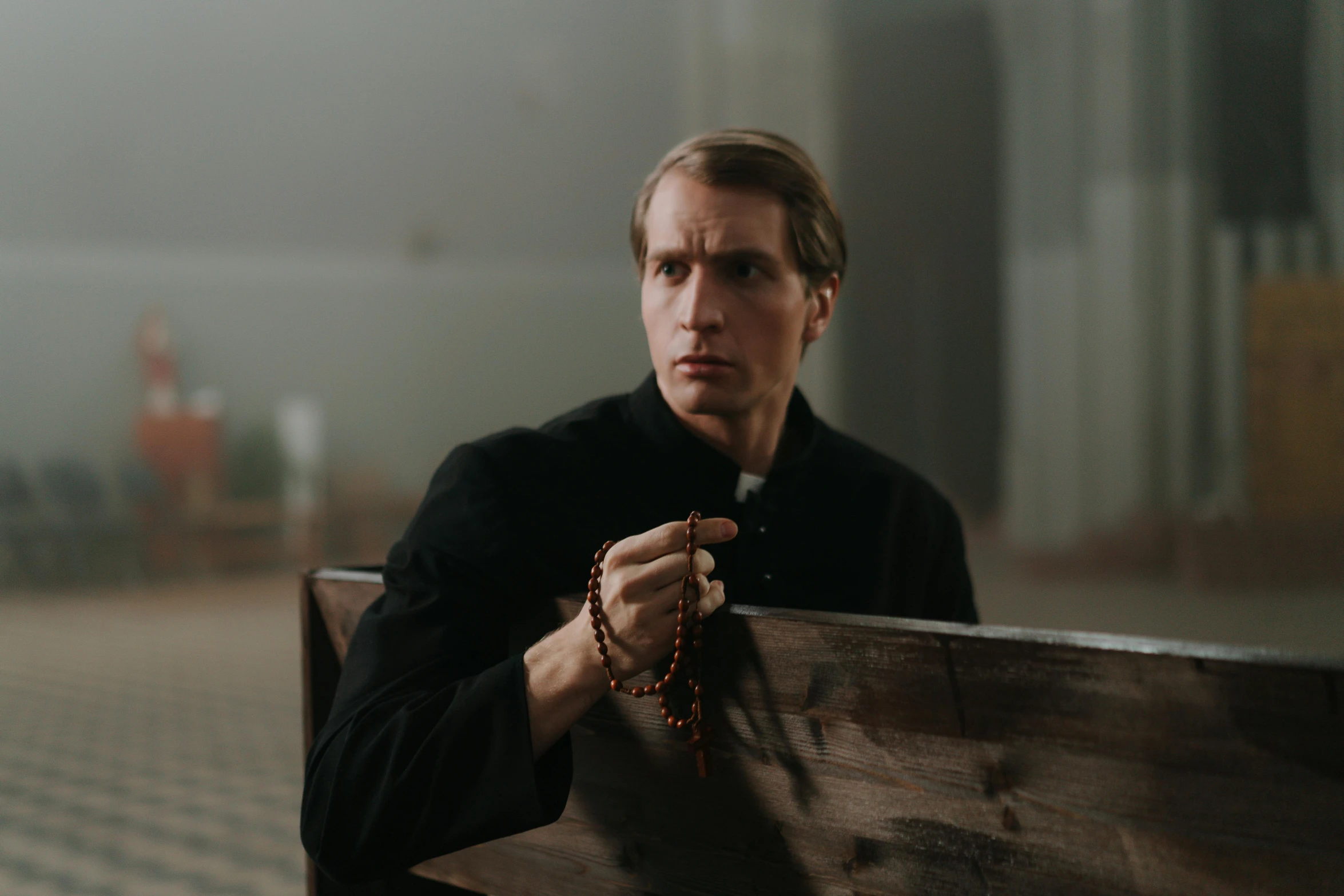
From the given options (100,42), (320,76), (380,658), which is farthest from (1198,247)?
(100,42)

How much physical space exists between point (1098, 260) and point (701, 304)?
761cm

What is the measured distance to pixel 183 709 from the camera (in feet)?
17.7

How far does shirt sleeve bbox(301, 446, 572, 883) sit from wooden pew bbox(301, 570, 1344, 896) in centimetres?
9

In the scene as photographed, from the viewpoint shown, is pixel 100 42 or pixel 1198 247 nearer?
pixel 1198 247

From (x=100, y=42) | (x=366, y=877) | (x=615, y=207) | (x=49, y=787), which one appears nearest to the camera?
(x=366, y=877)

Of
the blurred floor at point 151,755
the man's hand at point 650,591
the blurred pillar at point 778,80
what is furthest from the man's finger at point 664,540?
the blurred pillar at point 778,80

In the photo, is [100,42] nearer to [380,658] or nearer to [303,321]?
[303,321]

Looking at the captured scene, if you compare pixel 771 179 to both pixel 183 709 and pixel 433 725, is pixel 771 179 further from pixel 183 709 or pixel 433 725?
pixel 183 709

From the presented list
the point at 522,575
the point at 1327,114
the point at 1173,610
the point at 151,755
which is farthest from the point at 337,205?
the point at 522,575

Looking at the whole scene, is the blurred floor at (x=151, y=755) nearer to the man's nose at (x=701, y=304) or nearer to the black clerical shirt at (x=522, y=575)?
the black clerical shirt at (x=522, y=575)

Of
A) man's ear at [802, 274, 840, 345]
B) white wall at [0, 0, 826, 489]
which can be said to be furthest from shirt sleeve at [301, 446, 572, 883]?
white wall at [0, 0, 826, 489]

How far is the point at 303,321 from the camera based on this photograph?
11164mm

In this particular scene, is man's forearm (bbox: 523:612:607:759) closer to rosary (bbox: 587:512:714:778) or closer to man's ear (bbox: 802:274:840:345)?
rosary (bbox: 587:512:714:778)

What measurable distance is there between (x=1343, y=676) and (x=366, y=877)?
995mm
